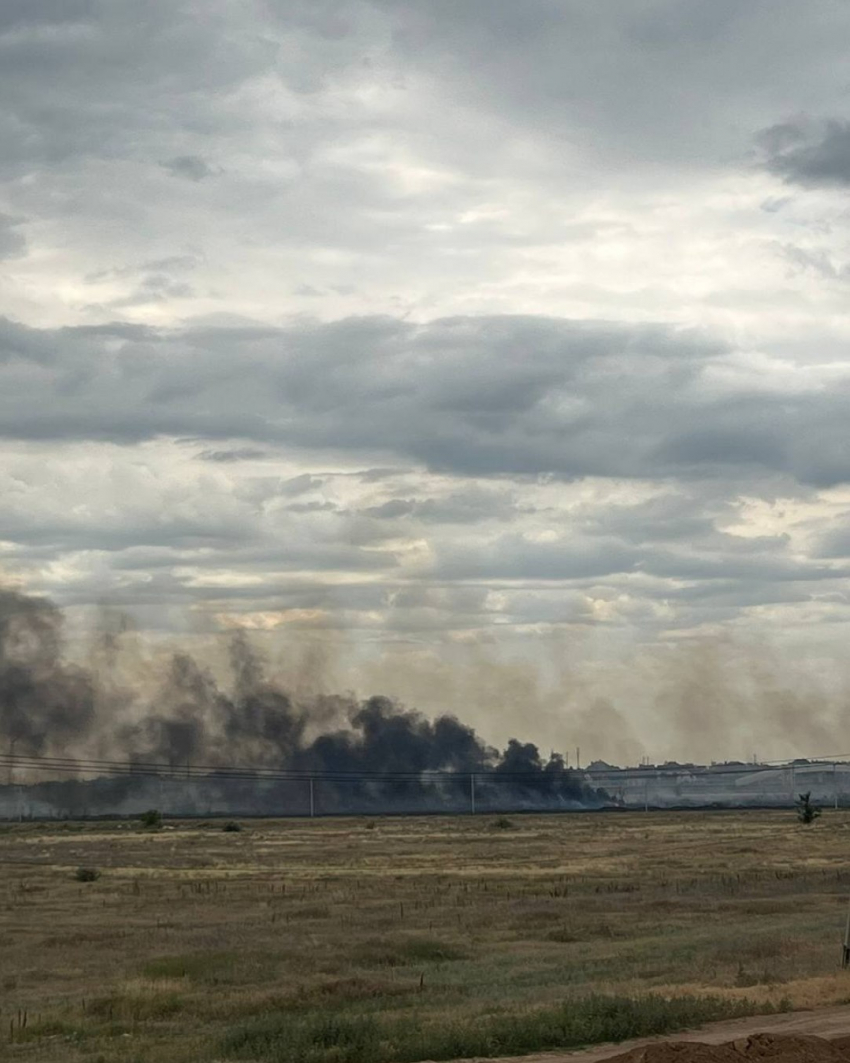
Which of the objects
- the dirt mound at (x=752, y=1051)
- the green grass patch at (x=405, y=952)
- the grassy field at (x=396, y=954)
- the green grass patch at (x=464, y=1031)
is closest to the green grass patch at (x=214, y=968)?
the grassy field at (x=396, y=954)

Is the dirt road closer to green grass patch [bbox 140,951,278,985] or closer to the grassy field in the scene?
the grassy field

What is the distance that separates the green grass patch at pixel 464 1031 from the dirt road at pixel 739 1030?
426 millimetres

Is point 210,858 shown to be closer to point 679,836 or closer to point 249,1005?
point 679,836

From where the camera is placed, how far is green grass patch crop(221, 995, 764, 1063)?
26.3m

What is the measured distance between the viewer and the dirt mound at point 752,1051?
73.2 ft

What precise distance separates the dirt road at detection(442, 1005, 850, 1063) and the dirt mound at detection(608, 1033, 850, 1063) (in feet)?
7.17

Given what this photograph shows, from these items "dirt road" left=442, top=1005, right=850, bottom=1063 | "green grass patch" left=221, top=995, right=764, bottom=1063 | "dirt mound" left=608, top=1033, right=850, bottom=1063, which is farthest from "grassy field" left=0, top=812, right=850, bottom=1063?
"dirt mound" left=608, top=1033, right=850, bottom=1063

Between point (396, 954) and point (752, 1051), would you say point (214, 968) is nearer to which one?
point (396, 954)

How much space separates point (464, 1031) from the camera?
27.5 m

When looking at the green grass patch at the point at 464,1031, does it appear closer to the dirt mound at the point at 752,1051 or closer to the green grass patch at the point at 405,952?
the dirt mound at the point at 752,1051

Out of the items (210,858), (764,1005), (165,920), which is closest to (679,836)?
(210,858)

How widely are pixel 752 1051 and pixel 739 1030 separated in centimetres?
525

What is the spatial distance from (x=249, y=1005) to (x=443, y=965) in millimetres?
10038

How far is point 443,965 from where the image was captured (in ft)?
139
